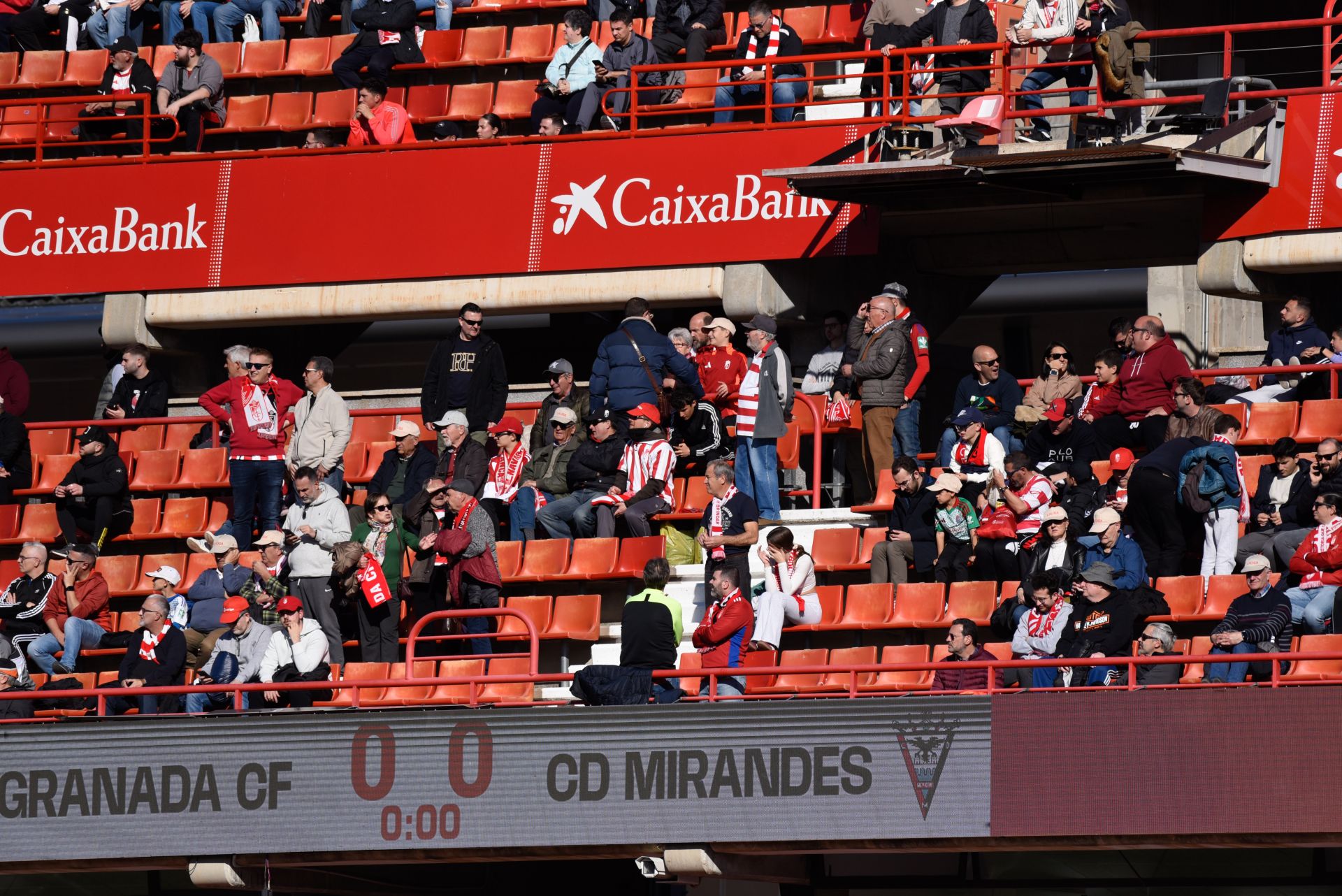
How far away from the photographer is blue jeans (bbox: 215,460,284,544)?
57.1ft

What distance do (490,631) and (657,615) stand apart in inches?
99.7

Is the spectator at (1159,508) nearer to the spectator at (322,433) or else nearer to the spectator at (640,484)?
the spectator at (640,484)

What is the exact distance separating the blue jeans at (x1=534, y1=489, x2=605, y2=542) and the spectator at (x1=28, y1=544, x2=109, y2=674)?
3.19 meters

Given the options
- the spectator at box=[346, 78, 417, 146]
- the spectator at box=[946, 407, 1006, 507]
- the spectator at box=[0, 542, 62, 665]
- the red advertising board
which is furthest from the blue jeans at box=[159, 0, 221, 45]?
the spectator at box=[946, 407, 1006, 507]

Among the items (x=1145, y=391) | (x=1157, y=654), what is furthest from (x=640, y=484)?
(x=1157, y=654)

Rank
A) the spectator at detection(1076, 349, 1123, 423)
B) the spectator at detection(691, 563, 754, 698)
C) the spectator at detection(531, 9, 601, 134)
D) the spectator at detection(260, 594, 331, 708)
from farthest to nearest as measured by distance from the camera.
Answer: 1. the spectator at detection(531, 9, 601, 134)
2. the spectator at detection(1076, 349, 1123, 423)
3. the spectator at detection(260, 594, 331, 708)
4. the spectator at detection(691, 563, 754, 698)

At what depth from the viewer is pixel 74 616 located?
1666 centimetres

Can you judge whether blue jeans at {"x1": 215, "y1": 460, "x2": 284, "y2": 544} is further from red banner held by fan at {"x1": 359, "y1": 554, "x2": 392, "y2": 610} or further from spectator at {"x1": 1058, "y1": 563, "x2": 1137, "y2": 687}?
spectator at {"x1": 1058, "y1": 563, "x2": 1137, "y2": 687}

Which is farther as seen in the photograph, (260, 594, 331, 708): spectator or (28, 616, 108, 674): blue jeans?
(28, 616, 108, 674): blue jeans

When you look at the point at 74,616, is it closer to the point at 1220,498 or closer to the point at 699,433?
the point at 699,433

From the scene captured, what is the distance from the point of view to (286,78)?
2291cm

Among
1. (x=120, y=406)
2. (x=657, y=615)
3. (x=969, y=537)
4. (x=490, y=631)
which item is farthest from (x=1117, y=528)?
(x=120, y=406)

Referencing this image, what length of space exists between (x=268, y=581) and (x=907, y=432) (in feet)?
14.5

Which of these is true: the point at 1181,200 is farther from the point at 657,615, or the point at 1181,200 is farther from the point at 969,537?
the point at 657,615
